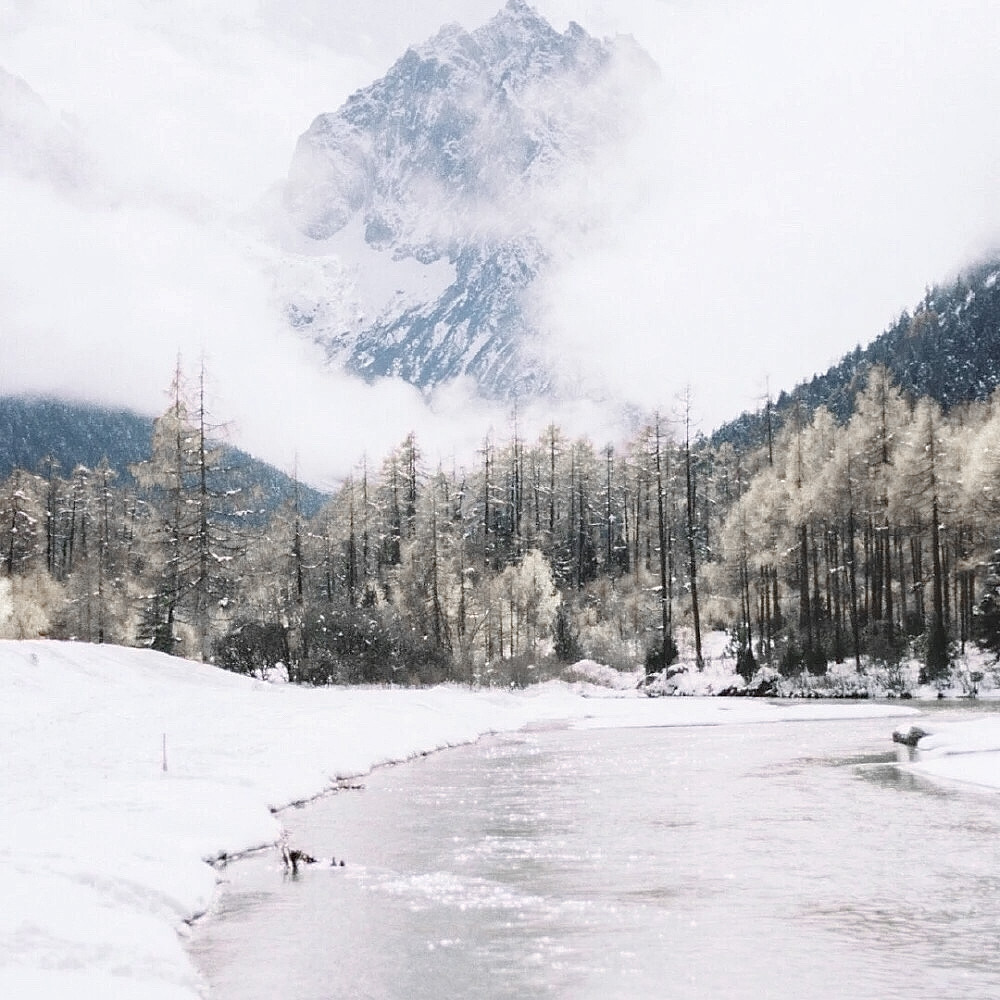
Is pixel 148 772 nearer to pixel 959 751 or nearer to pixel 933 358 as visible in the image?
pixel 959 751

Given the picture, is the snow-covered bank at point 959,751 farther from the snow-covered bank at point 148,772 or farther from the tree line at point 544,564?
the tree line at point 544,564

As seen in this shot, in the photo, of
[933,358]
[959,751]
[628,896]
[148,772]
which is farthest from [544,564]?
[933,358]

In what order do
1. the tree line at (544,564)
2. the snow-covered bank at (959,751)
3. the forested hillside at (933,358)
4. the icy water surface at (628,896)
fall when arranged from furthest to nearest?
the forested hillside at (933,358) < the tree line at (544,564) < the snow-covered bank at (959,751) < the icy water surface at (628,896)

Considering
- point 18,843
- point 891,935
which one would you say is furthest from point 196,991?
point 891,935

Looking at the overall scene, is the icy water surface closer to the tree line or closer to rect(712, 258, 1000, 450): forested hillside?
the tree line

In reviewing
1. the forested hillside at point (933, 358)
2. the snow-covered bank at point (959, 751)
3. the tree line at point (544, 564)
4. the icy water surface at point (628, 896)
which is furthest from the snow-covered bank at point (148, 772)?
the forested hillside at point (933, 358)

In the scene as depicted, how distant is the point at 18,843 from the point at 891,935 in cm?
765

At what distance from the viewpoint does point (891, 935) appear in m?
Result: 8.05

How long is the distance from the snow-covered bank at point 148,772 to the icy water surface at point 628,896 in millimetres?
629

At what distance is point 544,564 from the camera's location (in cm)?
7231

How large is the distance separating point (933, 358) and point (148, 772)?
139 m

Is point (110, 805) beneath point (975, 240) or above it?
beneath

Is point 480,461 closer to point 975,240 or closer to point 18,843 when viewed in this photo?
point 18,843

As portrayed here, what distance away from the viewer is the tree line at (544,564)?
140 ft
